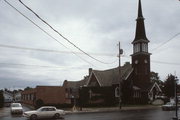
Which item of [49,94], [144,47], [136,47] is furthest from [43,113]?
[144,47]

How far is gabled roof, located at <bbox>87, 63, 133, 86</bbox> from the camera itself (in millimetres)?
61906

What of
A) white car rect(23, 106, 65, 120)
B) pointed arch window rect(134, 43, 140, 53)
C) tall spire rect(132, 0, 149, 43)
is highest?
tall spire rect(132, 0, 149, 43)

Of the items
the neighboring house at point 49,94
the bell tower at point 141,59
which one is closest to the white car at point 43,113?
the neighboring house at point 49,94

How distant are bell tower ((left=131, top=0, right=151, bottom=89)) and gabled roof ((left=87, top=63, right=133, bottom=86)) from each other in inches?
75.7

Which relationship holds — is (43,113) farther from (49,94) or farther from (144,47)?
(144,47)

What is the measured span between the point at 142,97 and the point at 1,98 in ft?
95.3

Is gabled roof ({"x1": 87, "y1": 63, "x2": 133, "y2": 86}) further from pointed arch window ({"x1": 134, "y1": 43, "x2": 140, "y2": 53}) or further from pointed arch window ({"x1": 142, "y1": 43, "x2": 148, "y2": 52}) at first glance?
pointed arch window ({"x1": 142, "y1": 43, "x2": 148, "y2": 52})

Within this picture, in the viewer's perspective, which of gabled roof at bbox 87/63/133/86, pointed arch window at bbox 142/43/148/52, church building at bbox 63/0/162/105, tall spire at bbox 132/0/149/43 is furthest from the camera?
tall spire at bbox 132/0/149/43

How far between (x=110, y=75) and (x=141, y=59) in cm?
807

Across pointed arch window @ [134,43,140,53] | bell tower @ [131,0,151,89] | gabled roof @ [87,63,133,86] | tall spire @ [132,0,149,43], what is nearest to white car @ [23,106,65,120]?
gabled roof @ [87,63,133,86]

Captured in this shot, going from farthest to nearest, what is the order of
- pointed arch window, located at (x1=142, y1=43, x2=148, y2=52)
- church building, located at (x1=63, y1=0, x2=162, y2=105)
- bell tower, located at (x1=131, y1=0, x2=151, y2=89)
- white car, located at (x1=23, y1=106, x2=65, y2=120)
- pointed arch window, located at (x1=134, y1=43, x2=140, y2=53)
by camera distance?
pointed arch window, located at (x1=134, y1=43, x2=140, y2=53), pointed arch window, located at (x1=142, y1=43, x2=148, y2=52), bell tower, located at (x1=131, y1=0, x2=151, y2=89), church building, located at (x1=63, y1=0, x2=162, y2=105), white car, located at (x1=23, y1=106, x2=65, y2=120)

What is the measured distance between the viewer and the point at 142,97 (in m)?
61.9

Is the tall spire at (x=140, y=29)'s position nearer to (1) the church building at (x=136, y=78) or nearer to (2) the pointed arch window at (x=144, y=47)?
(1) the church building at (x=136, y=78)

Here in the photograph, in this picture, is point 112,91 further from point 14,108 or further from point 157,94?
point 14,108
